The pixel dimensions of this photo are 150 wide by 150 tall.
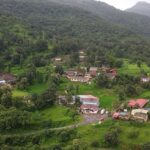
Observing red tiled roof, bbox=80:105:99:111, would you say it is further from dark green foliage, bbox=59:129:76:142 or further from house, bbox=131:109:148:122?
dark green foliage, bbox=59:129:76:142

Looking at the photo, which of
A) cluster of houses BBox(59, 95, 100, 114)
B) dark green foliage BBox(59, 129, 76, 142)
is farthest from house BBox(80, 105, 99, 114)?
dark green foliage BBox(59, 129, 76, 142)

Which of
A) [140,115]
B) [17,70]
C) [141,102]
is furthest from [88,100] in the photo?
[17,70]

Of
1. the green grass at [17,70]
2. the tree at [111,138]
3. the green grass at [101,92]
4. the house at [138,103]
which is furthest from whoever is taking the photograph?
the green grass at [17,70]

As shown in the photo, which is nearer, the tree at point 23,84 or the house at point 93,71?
the tree at point 23,84

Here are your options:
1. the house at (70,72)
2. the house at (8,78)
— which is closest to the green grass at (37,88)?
the house at (8,78)

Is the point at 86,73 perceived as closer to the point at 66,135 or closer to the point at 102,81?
the point at 102,81

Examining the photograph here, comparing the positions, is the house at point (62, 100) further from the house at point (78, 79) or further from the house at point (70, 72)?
the house at point (70, 72)
